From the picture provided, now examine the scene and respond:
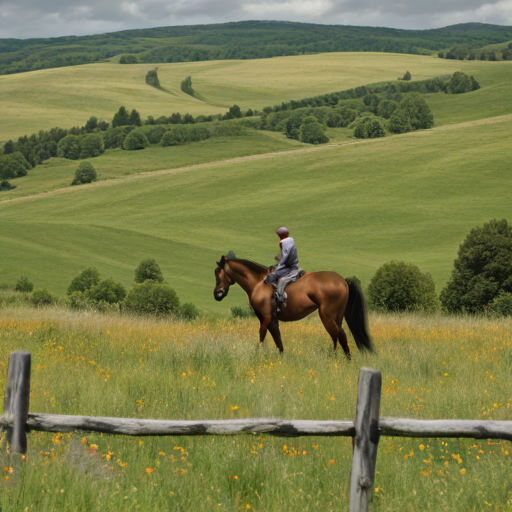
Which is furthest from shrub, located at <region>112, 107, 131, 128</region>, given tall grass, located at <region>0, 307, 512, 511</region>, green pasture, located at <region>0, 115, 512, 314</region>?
tall grass, located at <region>0, 307, 512, 511</region>

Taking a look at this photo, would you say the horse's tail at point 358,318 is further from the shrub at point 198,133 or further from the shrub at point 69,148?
the shrub at point 69,148

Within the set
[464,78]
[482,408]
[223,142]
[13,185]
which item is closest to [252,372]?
[482,408]

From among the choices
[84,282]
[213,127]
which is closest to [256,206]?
[84,282]

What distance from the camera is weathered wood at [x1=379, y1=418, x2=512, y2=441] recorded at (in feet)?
18.2

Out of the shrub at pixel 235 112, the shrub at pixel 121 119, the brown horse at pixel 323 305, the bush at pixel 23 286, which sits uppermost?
the shrub at pixel 235 112

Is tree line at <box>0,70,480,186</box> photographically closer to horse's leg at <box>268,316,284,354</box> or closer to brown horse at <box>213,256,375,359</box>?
brown horse at <box>213,256,375,359</box>

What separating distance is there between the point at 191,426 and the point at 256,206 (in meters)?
80.5

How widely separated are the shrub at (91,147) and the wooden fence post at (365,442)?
436 ft

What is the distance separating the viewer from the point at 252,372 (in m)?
10.5

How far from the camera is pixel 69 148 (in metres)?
132

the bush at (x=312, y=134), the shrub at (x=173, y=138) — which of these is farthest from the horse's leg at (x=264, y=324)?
the shrub at (x=173, y=138)

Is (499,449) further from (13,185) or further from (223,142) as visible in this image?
(223,142)

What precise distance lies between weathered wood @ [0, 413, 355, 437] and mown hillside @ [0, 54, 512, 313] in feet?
125

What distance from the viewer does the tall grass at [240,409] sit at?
579 cm
